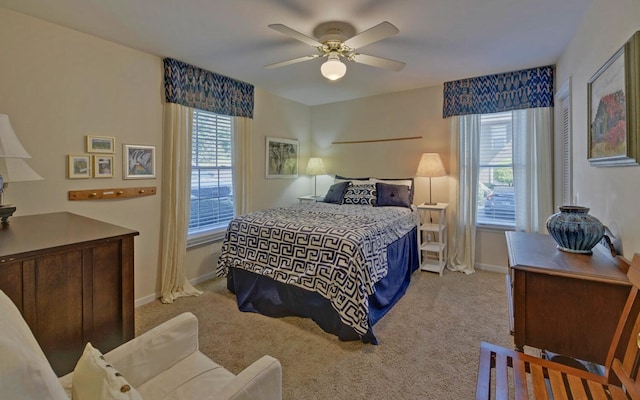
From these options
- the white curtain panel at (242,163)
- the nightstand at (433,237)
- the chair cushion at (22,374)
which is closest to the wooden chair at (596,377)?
the chair cushion at (22,374)

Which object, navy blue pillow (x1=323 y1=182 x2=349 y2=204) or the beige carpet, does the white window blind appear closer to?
the beige carpet

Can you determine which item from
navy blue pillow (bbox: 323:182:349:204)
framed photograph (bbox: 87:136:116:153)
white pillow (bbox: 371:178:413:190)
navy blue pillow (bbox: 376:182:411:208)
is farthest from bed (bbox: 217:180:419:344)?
framed photograph (bbox: 87:136:116:153)

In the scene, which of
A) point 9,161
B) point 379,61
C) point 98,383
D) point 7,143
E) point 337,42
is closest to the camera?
point 98,383

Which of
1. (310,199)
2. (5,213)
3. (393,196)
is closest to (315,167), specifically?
(310,199)

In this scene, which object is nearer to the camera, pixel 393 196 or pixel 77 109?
pixel 77 109

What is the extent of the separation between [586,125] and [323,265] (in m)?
2.16

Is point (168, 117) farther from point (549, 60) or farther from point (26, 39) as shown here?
point (549, 60)

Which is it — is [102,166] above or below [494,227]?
above

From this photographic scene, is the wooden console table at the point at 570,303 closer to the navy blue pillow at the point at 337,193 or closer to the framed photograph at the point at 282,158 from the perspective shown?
the navy blue pillow at the point at 337,193

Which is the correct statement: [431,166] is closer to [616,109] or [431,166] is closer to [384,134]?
[384,134]

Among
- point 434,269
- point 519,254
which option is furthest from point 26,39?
point 434,269

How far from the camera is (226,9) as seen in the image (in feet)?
7.07

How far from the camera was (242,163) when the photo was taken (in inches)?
154

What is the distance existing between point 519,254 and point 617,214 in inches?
21.7
